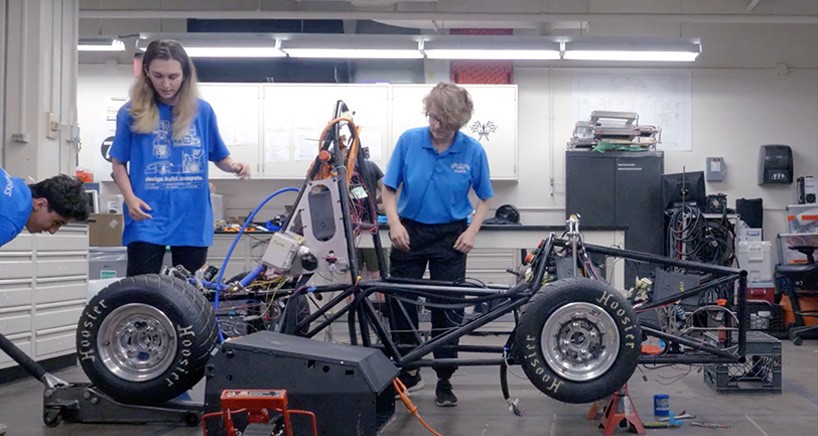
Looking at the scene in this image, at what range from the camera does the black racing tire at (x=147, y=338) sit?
2.65m

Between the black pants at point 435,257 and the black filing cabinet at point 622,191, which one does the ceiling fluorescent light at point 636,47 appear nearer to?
the black filing cabinet at point 622,191

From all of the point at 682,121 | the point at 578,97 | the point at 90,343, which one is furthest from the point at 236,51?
the point at 90,343

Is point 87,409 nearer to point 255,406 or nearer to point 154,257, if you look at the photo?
point 154,257

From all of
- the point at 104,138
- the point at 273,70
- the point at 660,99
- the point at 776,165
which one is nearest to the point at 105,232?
the point at 104,138

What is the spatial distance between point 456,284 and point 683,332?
3.27 ft

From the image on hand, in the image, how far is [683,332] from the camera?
10.9 feet

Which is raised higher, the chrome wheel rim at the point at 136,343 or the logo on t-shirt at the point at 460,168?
the logo on t-shirt at the point at 460,168

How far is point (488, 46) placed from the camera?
7652 millimetres

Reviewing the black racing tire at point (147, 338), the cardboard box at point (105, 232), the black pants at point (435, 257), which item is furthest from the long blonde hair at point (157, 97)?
the cardboard box at point (105, 232)

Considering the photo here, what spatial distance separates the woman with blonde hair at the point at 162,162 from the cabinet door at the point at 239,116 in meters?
5.63

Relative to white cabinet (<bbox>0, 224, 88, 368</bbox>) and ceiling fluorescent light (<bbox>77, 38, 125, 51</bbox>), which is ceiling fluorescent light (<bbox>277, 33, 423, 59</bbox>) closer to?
ceiling fluorescent light (<bbox>77, 38, 125, 51</bbox>)

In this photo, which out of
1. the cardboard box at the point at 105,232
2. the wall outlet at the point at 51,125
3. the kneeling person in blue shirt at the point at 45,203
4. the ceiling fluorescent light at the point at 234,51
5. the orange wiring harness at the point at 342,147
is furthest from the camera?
the ceiling fluorescent light at the point at 234,51

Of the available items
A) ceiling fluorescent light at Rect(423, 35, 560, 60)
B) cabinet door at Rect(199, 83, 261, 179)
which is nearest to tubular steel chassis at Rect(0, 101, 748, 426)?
ceiling fluorescent light at Rect(423, 35, 560, 60)

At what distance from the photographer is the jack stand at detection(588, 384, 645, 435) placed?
3.15 meters
